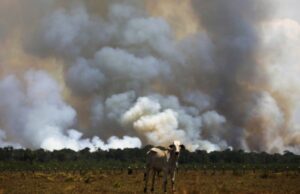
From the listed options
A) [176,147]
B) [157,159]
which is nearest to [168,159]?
[176,147]

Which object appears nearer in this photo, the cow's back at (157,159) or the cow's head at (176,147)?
the cow's head at (176,147)

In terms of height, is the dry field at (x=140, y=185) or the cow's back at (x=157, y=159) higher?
the cow's back at (x=157, y=159)

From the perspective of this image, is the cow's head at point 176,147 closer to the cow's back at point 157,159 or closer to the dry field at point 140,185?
the cow's back at point 157,159

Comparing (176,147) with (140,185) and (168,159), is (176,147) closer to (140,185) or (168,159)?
(168,159)

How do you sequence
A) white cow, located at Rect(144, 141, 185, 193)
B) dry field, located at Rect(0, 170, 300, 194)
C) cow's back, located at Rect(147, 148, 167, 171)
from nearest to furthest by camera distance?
white cow, located at Rect(144, 141, 185, 193)
cow's back, located at Rect(147, 148, 167, 171)
dry field, located at Rect(0, 170, 300, 194)

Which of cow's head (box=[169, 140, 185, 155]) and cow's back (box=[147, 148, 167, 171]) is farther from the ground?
cow's head (box=[169, 140, 185, 155])

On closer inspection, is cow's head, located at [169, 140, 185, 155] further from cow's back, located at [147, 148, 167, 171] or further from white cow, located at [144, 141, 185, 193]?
cow's back, located at [147, 148, 167, 171]

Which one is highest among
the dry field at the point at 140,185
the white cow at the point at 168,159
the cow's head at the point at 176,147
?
the cow's head at the point at 176,147

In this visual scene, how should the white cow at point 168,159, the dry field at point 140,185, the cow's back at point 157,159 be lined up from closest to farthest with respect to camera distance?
the white cow at point 168,159 → the cow's back at point 157,159 → the dry field at point 140,185

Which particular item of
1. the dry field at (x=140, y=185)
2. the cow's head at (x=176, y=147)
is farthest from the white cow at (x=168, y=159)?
the dry field at (x=140, y=185)

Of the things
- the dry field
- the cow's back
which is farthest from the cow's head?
the dry field

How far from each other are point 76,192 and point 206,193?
26.5 ft

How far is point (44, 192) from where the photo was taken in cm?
3150

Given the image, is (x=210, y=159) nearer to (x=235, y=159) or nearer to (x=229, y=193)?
(x=235, y=159)
